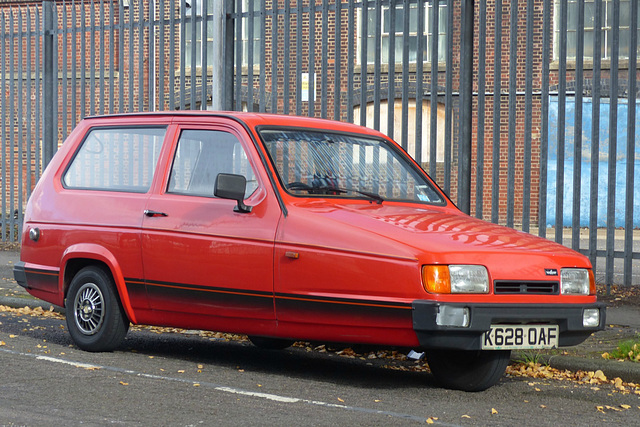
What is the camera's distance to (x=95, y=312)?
7.65 meters

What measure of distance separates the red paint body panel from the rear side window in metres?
0.09

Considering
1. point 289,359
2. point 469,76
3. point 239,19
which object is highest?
point 239,19

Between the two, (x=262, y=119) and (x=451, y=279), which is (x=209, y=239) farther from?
(x=451, y=279)

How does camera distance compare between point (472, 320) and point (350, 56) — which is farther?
point (350, 56)

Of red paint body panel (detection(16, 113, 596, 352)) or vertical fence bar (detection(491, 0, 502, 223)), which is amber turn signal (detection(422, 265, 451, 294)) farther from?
vertical fence bar (detection(491, 0, 502, 223))

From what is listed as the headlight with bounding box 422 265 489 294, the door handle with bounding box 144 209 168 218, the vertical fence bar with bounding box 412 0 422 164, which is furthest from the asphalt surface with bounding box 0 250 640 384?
the vertical fence bar with bounding box 412 0 422 164

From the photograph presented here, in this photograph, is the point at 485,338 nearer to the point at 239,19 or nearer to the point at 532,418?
the point at 532,418

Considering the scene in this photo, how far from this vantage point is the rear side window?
25.3 feet

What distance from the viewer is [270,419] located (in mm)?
5457

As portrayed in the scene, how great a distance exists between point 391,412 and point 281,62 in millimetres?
8804

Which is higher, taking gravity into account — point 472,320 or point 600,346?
point 472,320

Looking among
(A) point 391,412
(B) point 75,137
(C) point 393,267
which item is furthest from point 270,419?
(B) point 75,137

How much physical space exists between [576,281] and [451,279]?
3.14ft

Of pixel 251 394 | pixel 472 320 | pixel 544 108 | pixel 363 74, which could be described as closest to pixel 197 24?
pixel 363 74
